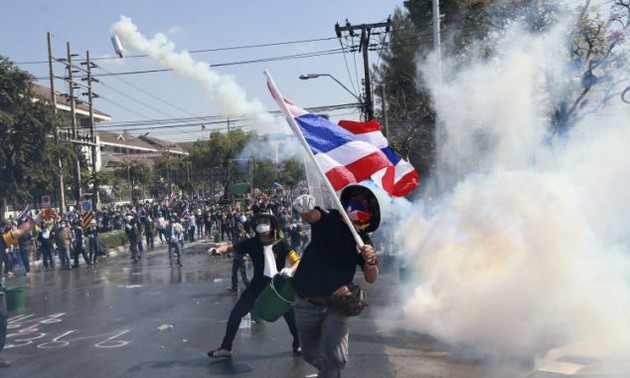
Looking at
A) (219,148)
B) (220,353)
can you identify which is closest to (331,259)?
(220,353)

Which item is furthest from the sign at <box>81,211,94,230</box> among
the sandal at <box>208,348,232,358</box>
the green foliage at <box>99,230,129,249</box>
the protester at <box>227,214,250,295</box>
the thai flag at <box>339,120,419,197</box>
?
the thai flag at <box>339,120,419,197</box>

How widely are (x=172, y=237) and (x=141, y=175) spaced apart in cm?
4454

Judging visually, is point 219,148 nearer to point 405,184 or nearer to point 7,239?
point 7,239

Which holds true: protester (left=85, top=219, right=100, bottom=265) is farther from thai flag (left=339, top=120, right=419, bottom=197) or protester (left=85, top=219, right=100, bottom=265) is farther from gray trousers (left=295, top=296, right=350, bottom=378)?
gray trousers (left=295, top=296, right=350, bottom=378)

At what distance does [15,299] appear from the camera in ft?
35.6

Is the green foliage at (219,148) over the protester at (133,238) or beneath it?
over

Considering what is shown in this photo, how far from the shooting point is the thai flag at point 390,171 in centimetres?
567

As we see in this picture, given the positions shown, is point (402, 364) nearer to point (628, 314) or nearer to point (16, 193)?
point (628, 314)

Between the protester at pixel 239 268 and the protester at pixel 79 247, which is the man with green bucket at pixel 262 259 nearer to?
the protester at pixel 239 268

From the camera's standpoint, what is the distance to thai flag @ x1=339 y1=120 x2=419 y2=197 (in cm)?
567

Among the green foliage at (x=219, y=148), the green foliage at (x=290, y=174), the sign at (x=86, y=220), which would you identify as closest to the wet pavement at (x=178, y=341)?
the sign at (x=86, y=220)

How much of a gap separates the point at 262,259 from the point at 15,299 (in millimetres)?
6339

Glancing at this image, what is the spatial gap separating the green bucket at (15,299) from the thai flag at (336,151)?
25.3ft

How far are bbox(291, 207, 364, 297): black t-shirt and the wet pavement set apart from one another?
6.15ft
